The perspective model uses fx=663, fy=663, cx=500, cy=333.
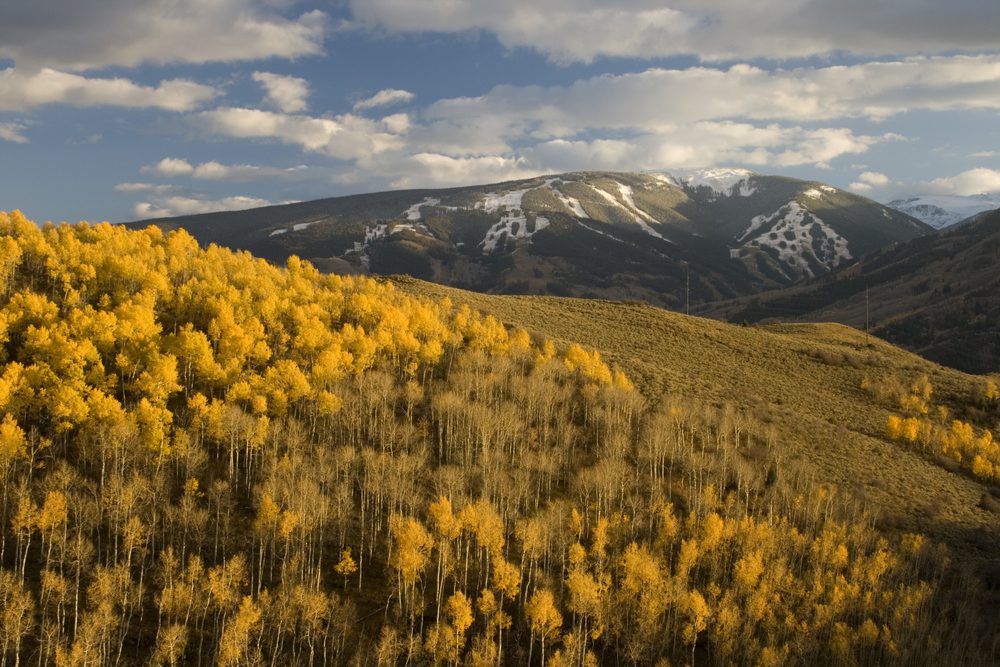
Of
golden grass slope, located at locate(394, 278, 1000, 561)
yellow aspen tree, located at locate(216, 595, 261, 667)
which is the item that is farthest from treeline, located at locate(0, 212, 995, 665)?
golden grass slope, located at locate(394, 278, 1000, 561)

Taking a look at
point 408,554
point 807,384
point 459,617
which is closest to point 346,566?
point 408,554

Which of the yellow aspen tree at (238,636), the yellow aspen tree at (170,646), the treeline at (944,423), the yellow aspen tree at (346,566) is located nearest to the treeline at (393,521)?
the yellow aspen tree at (170,646)

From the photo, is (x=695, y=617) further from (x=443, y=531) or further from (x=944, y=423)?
(x=944, y=423)

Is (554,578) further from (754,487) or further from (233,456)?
(233,456)

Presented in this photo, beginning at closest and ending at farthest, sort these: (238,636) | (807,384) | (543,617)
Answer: (238,636)
(543,617)
(807,384)

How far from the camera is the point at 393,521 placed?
259ft

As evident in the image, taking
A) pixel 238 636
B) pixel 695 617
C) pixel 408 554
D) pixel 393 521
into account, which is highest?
pixel 393 521

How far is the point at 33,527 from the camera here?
70562 mm

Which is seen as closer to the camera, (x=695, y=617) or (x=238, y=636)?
(x=238, y=636)

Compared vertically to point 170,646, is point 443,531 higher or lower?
higher

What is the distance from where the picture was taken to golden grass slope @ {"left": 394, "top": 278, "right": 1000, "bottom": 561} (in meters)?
96.5

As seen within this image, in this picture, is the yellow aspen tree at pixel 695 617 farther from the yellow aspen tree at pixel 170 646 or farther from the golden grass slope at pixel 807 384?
the yellow aspen tree at pixel 170 646

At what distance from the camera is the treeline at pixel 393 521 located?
219ft

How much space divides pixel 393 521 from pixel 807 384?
100249 millimetres
